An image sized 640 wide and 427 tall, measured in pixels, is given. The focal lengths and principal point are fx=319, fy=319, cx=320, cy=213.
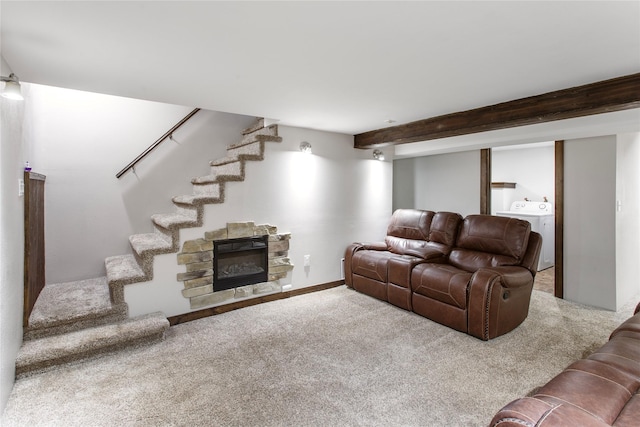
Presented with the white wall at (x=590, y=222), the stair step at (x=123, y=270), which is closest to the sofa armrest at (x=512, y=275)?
the white wall at (x=590, y=222)

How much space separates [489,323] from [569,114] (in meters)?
1.85

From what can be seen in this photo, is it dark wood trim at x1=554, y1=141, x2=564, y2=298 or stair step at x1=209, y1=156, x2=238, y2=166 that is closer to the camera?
stair step at x1=209, y1=156, x2=238, y2=166

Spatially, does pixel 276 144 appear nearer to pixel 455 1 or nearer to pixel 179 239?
pixel 179 239

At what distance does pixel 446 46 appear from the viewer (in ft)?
5.92

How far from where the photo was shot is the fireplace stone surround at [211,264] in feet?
10.9

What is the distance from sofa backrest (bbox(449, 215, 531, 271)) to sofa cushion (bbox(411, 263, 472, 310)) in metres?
0.37

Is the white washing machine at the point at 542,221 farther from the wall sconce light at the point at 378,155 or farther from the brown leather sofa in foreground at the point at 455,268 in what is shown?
the wall sconce light at the point at 378,155

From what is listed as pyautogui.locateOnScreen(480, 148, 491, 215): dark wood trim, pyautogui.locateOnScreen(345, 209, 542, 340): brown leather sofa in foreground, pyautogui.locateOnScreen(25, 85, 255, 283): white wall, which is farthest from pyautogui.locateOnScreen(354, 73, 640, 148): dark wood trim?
pyautogui.locateOnScreen(25, 85, 255, 283): white wall

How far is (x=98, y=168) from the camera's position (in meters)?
3.42

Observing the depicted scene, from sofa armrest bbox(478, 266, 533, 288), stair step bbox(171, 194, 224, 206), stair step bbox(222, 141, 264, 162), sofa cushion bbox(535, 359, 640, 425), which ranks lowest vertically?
sofa cushion bbox(535, 359, 640, 425)

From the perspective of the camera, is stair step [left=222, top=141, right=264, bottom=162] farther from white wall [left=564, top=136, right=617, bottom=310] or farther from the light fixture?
white wall [left=564, top=136, right=617, bottom=310]

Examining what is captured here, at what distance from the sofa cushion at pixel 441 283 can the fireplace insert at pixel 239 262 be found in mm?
1758

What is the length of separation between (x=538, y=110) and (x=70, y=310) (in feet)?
14.0

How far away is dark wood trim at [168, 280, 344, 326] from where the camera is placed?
328 centimetres
